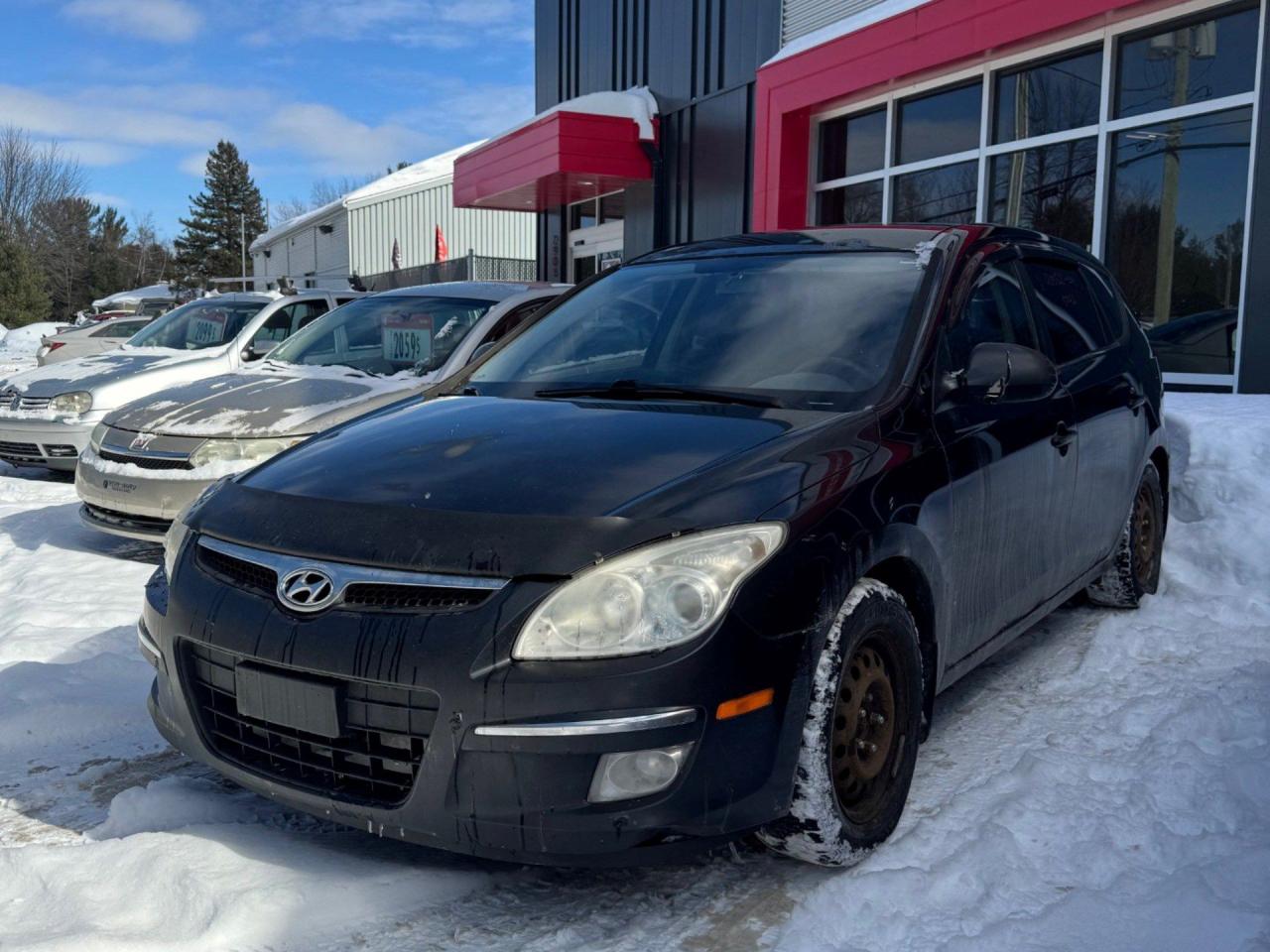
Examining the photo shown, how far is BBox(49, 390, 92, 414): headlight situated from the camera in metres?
8.57

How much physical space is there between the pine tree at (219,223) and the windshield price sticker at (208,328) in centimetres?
8093

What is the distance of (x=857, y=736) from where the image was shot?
9.14 feet

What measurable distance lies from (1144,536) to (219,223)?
90.0 meters

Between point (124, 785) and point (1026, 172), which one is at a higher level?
point (1026, 172)

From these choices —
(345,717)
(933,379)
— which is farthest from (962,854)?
(345,717)

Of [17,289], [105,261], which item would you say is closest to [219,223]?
[105,261]

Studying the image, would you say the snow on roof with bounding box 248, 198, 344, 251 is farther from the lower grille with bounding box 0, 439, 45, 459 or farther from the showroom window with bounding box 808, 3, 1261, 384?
the lower grille with bounding box 0, 439, 45, 459

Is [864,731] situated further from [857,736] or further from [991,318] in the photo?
[991,318]

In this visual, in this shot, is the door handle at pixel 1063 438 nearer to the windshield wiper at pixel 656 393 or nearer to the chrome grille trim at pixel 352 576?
the windshield wiper at pixel 656 393

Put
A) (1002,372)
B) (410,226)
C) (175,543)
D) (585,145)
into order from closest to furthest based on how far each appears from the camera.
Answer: (175,543)
(1002,372)
(585,145)
(410,226)

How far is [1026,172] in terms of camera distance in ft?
35.1

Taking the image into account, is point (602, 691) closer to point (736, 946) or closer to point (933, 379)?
point (736, 946)

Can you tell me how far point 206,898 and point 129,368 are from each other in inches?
294

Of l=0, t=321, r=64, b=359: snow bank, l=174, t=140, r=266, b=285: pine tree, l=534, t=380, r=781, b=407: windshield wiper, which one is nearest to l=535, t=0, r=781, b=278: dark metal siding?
l=534, t=380, r=781, b=407: windshield wiper
